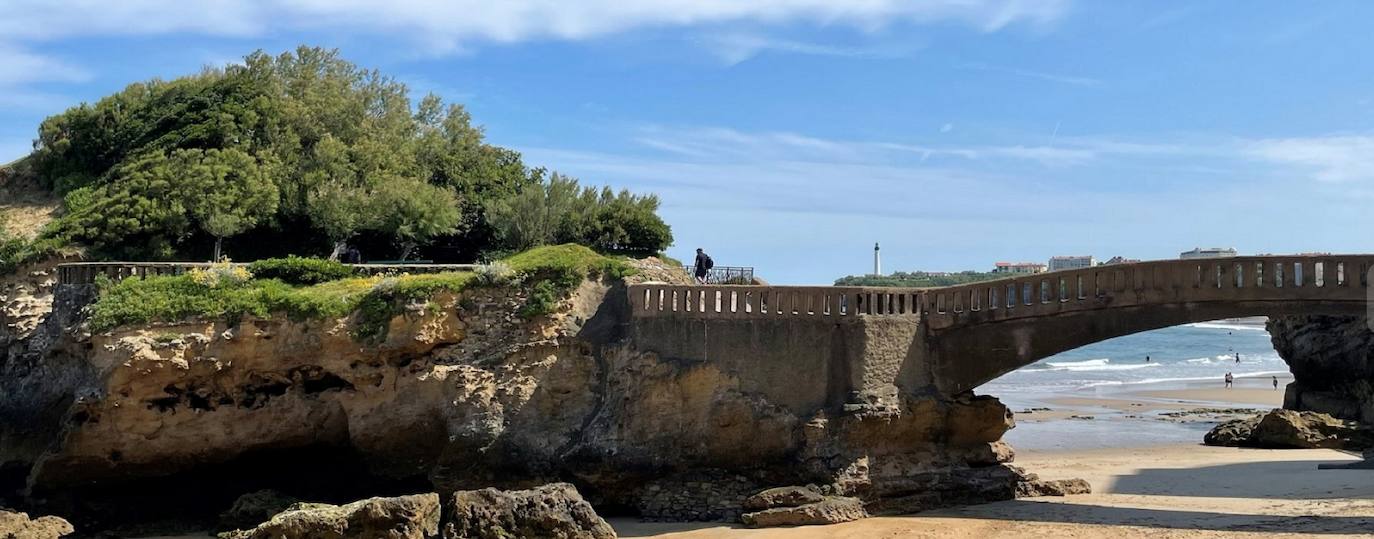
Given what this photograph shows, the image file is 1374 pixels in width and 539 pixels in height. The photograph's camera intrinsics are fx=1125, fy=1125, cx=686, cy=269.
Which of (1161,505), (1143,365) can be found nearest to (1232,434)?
(1161,505)

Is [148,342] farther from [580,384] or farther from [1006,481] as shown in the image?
[1006,481]

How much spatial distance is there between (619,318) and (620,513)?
3661mm

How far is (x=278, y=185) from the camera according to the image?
99.8ft

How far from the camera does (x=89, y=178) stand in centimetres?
3181

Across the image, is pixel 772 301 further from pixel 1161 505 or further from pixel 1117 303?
pixel 1161 505

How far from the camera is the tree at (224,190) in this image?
28.2 m

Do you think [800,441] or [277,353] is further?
[277,353]

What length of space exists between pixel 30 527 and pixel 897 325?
15997 mm

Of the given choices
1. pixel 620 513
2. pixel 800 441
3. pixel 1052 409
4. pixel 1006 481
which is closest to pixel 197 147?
pixel 620 513

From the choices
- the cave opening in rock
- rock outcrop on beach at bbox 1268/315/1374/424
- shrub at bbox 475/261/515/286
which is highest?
shrub at bbox 475/261/515/286

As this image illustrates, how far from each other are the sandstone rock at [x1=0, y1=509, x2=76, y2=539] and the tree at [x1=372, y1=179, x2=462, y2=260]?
11298 mm

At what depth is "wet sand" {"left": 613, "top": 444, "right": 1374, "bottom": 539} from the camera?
56.4 ft

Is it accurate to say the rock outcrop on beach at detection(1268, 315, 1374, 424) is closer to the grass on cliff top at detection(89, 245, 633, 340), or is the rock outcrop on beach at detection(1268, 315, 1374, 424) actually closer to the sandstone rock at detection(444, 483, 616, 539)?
the grass on cliff top at detection(89, 245, 633, 340)

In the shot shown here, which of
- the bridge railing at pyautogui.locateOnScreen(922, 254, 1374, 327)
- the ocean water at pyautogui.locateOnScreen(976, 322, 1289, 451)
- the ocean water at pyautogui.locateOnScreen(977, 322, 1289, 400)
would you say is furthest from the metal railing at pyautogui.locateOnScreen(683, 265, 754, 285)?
the ocean water at pyautogui.locateOnScreen(977, 322, 1289, 400)
